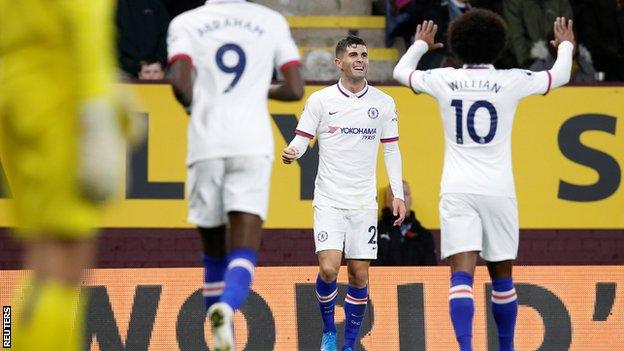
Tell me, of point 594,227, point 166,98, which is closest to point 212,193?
point 166,98

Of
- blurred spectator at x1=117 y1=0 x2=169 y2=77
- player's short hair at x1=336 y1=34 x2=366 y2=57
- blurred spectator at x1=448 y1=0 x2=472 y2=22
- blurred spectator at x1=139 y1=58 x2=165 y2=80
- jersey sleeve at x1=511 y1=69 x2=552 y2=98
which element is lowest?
jersey sleeve at x1=511 y1=69 x2=552 y2=98

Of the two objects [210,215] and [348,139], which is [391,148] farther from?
[210,215]

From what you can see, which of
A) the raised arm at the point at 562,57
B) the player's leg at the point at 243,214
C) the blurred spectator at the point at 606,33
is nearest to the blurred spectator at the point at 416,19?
the blurred spectator at the point at 606,33

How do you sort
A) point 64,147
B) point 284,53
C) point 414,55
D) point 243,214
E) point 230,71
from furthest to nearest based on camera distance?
point 414,55 < point 284,53 < point 230,71 < point 243,214 < point 64,147

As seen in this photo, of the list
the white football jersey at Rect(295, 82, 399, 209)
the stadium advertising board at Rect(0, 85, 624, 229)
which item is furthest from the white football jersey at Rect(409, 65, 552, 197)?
the stadium advertising board at Rect(0, 85, 624, 229)

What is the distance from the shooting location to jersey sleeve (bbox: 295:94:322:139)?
1069 cm

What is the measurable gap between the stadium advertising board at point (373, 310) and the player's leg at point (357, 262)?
0.80 metres

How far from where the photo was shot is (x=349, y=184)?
Result: 34.9 ft

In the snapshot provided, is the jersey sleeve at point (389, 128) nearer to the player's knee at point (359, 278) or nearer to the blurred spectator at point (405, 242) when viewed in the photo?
the player's knee at point (359, 278)

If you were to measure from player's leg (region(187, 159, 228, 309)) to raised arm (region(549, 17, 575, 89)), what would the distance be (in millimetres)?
2711

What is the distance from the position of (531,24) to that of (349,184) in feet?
15.5

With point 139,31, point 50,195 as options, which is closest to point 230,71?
point 50,195

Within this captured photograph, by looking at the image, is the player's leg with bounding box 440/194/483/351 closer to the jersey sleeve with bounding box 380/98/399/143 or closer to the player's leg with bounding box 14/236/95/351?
the jersey sleeve with bounding box 380/98/399/143

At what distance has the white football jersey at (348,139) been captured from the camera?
10.6 meters
